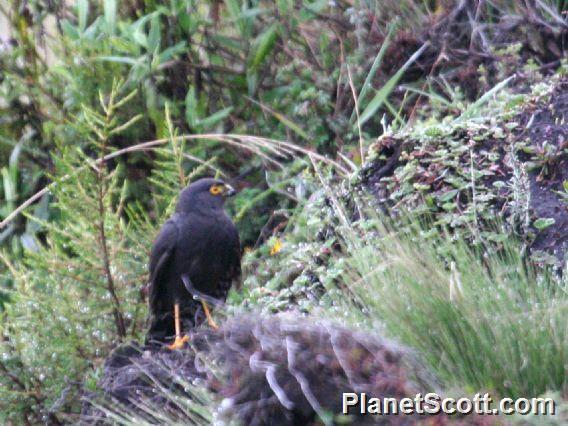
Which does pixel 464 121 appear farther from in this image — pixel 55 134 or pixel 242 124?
pixel 55 134

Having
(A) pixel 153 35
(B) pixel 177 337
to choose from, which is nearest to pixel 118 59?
(A) pixel 153 35

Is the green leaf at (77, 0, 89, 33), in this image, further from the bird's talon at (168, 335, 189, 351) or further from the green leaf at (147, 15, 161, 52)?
the bird's talon at (168, 335, 189, 351)

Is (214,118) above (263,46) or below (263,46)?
below

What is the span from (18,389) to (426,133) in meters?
2.16

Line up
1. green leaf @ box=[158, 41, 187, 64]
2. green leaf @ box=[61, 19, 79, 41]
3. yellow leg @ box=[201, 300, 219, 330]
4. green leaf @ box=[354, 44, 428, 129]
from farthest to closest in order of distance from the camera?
green leaf @ box=[61, 19, 79, 41]
green leaf @ box=[158, 41, 187, 64]
green leaf @ box=[354, 44, 428, 129]
yellow leg @ box=[201, 300, 219, 330]

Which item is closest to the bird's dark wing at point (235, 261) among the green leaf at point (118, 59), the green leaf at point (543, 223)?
the green leaf at point (543, 223)

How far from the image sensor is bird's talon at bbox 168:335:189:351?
4699 millimetres

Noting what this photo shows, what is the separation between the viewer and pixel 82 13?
267 inches

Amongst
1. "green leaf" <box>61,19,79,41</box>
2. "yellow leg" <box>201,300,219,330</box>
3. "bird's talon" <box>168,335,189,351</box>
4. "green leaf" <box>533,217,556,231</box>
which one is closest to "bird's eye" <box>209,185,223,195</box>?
"yellow leg" <box>201,300,219,330</box>

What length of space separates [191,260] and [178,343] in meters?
0.50

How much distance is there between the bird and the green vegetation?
0.48ft

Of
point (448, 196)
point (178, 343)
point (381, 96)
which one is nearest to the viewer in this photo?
point (448, 196)

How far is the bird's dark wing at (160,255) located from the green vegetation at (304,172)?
97 millimetres

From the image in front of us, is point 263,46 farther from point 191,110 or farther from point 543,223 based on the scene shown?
point 543,223
